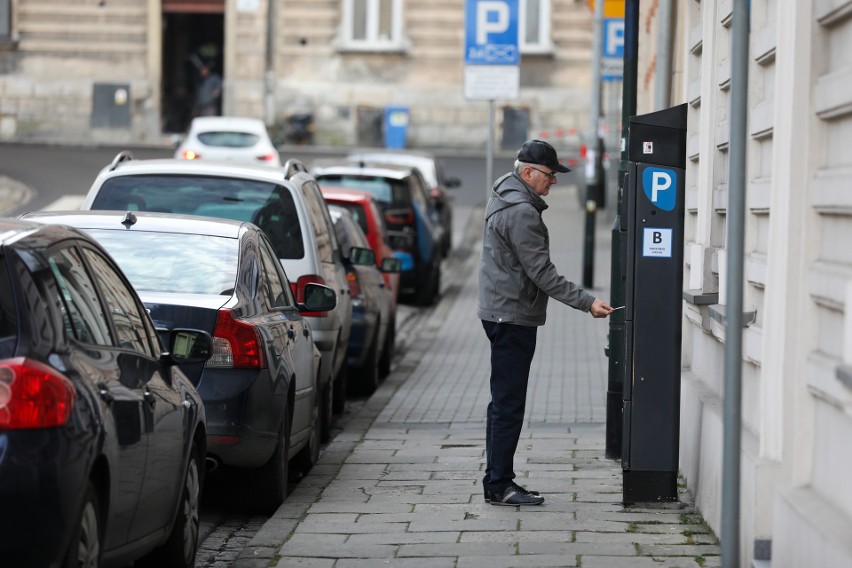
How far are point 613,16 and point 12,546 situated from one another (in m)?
21.6

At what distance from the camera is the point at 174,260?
335 inches

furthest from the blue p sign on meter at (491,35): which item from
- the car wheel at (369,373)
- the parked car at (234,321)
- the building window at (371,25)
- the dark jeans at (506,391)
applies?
the building window at (371,25)

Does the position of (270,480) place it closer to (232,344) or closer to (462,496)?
(232,344)

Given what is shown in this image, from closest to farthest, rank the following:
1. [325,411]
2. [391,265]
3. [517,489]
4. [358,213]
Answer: [517,489]
[325,411]
[391,265]
[358,213]

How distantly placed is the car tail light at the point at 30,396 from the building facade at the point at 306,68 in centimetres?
3972

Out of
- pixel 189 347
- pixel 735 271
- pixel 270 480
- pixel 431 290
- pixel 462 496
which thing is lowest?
pixel 462 496

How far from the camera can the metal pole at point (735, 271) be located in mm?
4840

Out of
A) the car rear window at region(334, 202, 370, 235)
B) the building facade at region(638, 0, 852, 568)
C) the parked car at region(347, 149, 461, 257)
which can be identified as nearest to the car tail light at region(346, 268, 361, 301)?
the car rear window at region(334, 202, 370, 235)

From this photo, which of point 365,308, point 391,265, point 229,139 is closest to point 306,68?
point 229,139

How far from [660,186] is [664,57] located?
393 centimetres

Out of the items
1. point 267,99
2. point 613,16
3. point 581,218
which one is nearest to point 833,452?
point 613,16

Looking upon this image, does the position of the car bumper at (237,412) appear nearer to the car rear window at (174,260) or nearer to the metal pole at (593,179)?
the car rear window at (174,260)

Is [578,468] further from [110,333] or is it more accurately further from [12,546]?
[12,546]

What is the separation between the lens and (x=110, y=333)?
584cm
